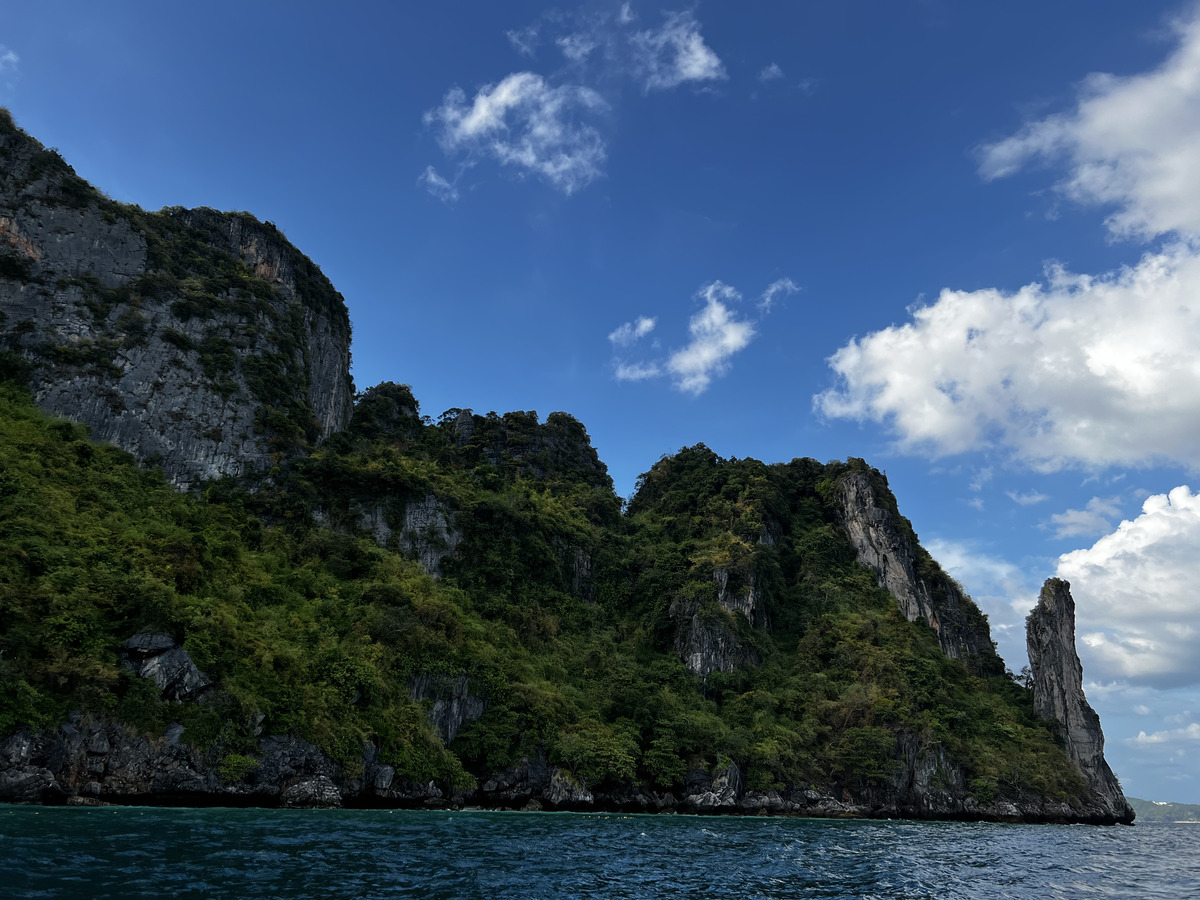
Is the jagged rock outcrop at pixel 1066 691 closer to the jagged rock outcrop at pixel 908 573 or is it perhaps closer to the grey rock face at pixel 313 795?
the jagged rock outcrop at pixel 908 573

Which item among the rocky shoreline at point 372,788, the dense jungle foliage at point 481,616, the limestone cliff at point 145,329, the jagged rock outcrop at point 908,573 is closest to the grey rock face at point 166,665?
the dense jungle foliage at point 481,616

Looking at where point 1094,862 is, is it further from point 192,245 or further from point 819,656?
point 192,245

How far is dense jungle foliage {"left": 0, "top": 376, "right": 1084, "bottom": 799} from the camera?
3328 centimetres

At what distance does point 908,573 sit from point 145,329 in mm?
81229

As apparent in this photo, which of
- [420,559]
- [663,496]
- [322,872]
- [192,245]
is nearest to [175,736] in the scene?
[322,872]

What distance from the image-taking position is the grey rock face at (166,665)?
105 feet

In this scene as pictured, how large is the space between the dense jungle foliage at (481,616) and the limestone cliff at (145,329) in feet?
11.6

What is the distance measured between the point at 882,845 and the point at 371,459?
5130cm

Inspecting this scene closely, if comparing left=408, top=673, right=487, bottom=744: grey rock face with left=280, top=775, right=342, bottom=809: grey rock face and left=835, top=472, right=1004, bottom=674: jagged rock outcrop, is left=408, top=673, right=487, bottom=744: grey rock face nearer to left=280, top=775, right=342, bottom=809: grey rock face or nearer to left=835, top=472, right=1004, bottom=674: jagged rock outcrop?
left=280, top=775, right=342, bottom=809: grey rock face

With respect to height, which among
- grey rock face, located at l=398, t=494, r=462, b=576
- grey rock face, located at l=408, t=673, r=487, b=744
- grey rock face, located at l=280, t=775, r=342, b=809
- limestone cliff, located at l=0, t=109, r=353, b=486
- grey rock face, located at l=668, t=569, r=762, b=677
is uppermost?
limestone cliff, located at l=0, t=109, r=353, b=486

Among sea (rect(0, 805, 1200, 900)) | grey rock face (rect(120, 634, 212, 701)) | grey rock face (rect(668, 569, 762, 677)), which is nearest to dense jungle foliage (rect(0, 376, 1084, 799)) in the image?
grey rock face (rect(668, 569, 762, 677))

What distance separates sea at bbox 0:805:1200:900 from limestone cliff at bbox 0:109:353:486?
36.2 meters

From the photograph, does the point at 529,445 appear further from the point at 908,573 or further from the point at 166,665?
the point at 166,665

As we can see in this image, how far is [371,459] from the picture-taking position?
65000 millimetres
